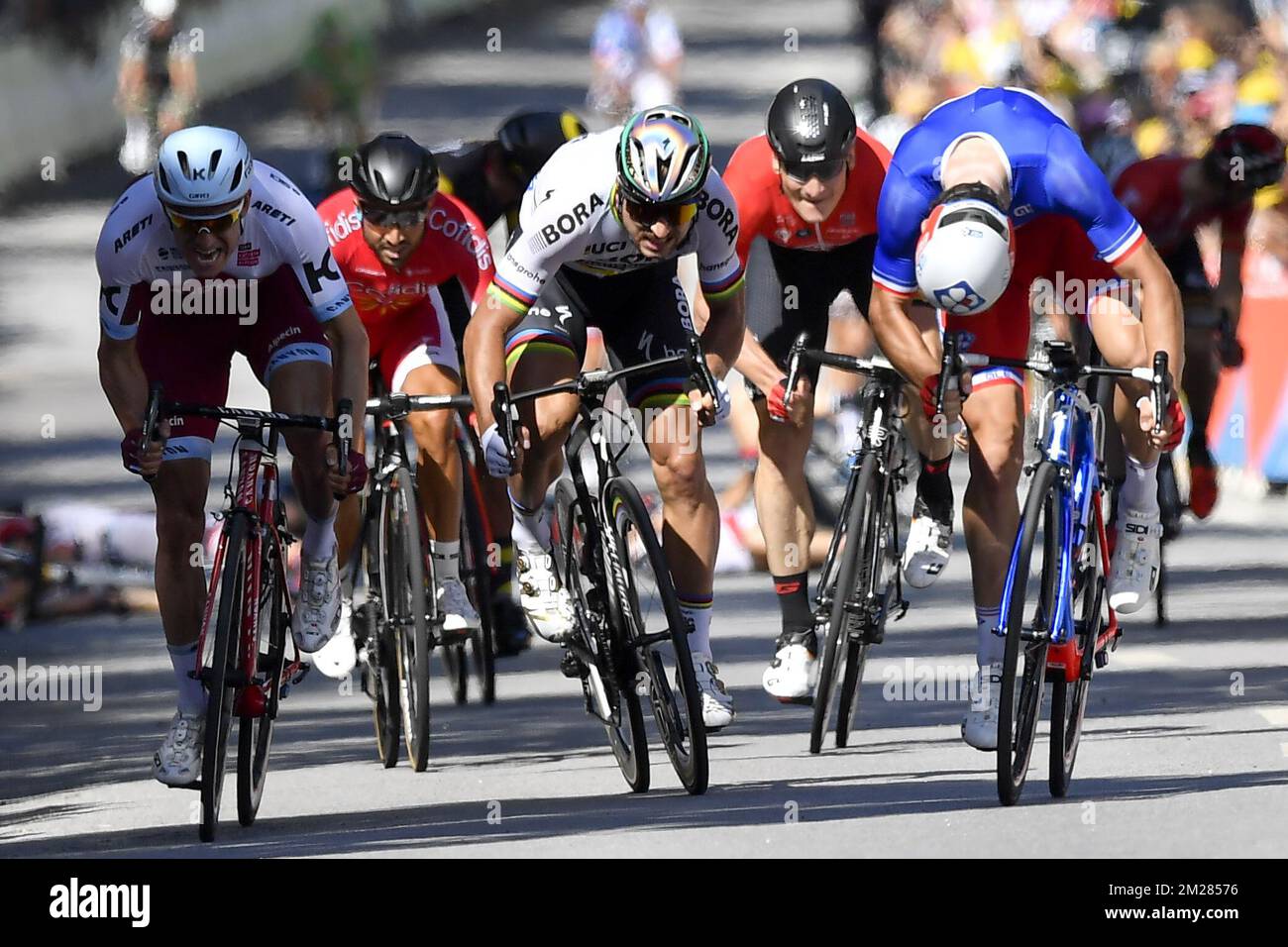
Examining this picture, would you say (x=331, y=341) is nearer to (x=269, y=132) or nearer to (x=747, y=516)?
(x=747, y=516)

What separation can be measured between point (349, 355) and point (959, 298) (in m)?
1.80

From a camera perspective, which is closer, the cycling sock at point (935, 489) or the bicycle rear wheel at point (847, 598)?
the bicycle rear wheel at point (847, 598)

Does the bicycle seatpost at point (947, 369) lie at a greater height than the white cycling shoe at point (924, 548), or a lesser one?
greater

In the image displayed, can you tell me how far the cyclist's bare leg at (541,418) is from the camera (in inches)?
356

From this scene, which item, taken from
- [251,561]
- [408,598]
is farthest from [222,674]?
[408,598]

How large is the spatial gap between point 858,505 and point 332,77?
1805 cm

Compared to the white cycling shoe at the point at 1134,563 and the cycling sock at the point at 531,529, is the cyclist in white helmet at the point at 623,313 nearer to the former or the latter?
the cycling sock at the point at 531,529

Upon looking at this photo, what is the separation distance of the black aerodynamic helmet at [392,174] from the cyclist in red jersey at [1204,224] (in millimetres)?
3143

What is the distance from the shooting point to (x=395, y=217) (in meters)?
9.67

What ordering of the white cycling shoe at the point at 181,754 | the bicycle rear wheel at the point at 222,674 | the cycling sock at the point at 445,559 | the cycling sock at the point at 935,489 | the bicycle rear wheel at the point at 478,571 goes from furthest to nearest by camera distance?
the bicycle rear wheel at the point at 478,571
the cycling sock at the point at 445,559
the cycling sock at the point at 935,489
the white cycling shoe at the point at 181,754
the bicycle rear wheel at the point at 222,674

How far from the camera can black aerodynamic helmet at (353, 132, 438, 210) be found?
31.3 feet

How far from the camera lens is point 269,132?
28.1 m

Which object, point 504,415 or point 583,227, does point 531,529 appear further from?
point 583,227

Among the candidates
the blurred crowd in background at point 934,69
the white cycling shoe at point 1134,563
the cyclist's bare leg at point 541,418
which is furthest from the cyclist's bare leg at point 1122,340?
the blurred crowd in background at point 934,69
